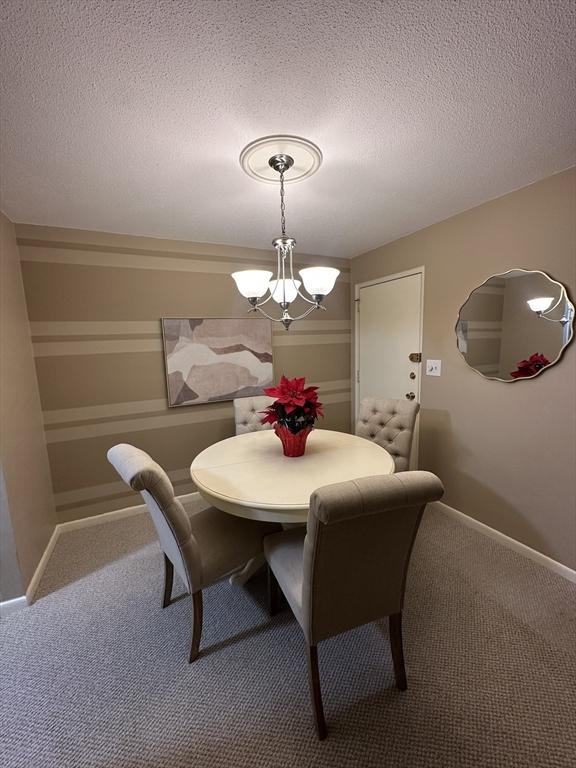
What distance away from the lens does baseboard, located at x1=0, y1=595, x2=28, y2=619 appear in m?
1.70

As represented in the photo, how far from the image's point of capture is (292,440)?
1.78m

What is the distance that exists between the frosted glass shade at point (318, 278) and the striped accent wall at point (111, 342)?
4.71ft

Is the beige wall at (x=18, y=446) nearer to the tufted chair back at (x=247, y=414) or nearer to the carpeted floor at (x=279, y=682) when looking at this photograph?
the carpeted floor at (x=279, y=682)

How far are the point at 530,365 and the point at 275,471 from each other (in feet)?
5.54

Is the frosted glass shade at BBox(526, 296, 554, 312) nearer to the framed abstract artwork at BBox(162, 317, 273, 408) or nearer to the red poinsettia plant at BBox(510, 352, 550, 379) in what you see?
the red poinsettia plant at BBox(510, 352, 550, 379)

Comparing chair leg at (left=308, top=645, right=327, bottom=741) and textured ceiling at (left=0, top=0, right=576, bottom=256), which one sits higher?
textured ceiling at (left=0, top=0, right=576, bottom=256)

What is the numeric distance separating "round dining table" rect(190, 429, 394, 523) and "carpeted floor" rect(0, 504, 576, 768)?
0.71 m

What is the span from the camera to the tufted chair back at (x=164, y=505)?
1.17 meters

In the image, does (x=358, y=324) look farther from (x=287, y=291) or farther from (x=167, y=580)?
(x=167, y=580)

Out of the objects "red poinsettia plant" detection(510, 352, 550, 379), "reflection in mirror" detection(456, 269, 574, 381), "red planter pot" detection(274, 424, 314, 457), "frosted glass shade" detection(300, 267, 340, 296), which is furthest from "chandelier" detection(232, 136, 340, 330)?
"red poinsettia plant" detection(510, 352, 550, 379)

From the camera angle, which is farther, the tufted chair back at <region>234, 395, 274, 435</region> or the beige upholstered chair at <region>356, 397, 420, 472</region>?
the tufted chair back at <region>234, 395, 274, 435</region>

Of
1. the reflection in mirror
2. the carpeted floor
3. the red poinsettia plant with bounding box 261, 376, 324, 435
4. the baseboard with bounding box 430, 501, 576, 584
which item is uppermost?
the reflection in mirror

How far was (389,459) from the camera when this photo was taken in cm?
172

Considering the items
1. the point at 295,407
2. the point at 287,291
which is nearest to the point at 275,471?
the point at 295,407
